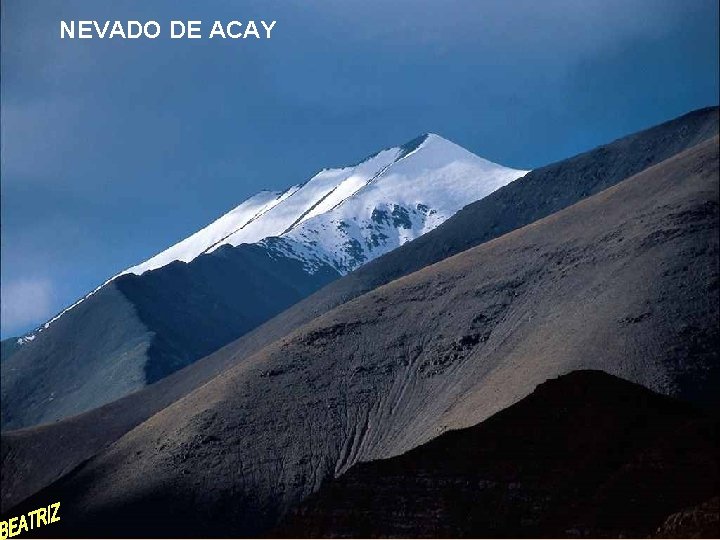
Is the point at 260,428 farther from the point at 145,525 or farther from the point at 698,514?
the point at 698,514

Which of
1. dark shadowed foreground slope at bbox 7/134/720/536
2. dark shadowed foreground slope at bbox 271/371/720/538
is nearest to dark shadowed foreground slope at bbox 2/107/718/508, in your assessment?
dark shadowed foreground slope at bbox 7/134/720/536

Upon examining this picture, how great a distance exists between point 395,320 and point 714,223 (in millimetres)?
34585

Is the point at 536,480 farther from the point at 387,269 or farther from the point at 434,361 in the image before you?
the point at 387,269

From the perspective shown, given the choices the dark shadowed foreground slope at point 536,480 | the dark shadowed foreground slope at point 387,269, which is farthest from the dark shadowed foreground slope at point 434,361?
the dark shadowed foreground slope at point 536,480

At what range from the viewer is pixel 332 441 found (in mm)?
93250

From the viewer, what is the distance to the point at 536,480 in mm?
32625

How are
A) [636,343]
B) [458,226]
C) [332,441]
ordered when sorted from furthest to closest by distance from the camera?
[458,226], [332,441], [636,343]

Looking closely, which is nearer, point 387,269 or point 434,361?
point 434,361

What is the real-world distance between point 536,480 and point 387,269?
13194 centimetres

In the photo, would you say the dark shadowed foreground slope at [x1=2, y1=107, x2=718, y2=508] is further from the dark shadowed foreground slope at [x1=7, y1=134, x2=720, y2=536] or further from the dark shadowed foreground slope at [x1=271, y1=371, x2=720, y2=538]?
the dark shadowed foreground slope at [x1=271, y1=371, x2=720, y2=538]

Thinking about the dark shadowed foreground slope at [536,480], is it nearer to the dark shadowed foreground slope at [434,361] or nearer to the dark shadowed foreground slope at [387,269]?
the dark shadowed foreground slope at [434,361]

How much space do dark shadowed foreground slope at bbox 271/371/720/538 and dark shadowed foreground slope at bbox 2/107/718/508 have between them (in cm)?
9821

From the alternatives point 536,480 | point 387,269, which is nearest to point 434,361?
point 387,269

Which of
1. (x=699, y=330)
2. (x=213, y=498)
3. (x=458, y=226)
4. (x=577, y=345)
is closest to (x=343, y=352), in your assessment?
(x=213, y=498)
